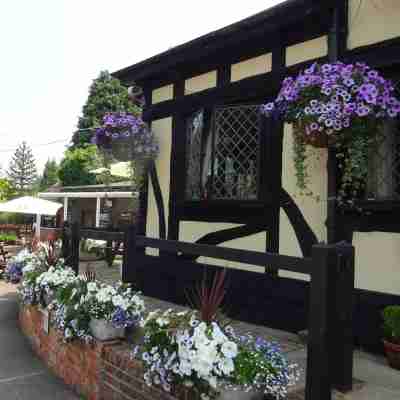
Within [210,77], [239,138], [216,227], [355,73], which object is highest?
[210,77]

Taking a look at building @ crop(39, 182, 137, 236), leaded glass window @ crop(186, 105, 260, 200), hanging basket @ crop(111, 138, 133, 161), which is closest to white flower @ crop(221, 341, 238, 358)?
leaded glass window @ crop(186, 105, 260, 200)

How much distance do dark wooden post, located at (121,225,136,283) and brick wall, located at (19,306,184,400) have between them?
0.73 metres

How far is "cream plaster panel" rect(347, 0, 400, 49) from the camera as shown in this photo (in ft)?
12.1

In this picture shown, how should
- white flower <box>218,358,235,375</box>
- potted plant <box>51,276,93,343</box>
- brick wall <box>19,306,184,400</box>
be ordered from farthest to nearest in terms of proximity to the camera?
potted plant <box>51,276,93,343</box> < brick wall <box>19,306,184,400</box> < white flower <box>218,358,235,375</box>

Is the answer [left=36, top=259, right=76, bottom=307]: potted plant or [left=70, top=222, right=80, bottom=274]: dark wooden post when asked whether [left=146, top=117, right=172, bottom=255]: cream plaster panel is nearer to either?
[left=70, top=222, right=80, bottom=274]: dark wooden post

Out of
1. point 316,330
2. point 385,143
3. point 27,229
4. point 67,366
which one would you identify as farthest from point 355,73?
point 27,229

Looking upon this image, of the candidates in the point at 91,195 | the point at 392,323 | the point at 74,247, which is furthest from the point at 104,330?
the point at 91,195

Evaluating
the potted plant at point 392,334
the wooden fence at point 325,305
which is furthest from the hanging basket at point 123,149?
the potted plant at point 392,334

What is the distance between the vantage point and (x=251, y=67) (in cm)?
489

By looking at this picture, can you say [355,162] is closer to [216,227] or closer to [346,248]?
Result: [346,248]

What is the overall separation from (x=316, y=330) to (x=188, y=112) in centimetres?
389

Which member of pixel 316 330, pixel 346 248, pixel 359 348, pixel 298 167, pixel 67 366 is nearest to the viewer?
pixel 316 330

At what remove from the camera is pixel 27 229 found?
23.0 metres

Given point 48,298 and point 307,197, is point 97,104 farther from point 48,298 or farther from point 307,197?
point 307,197
